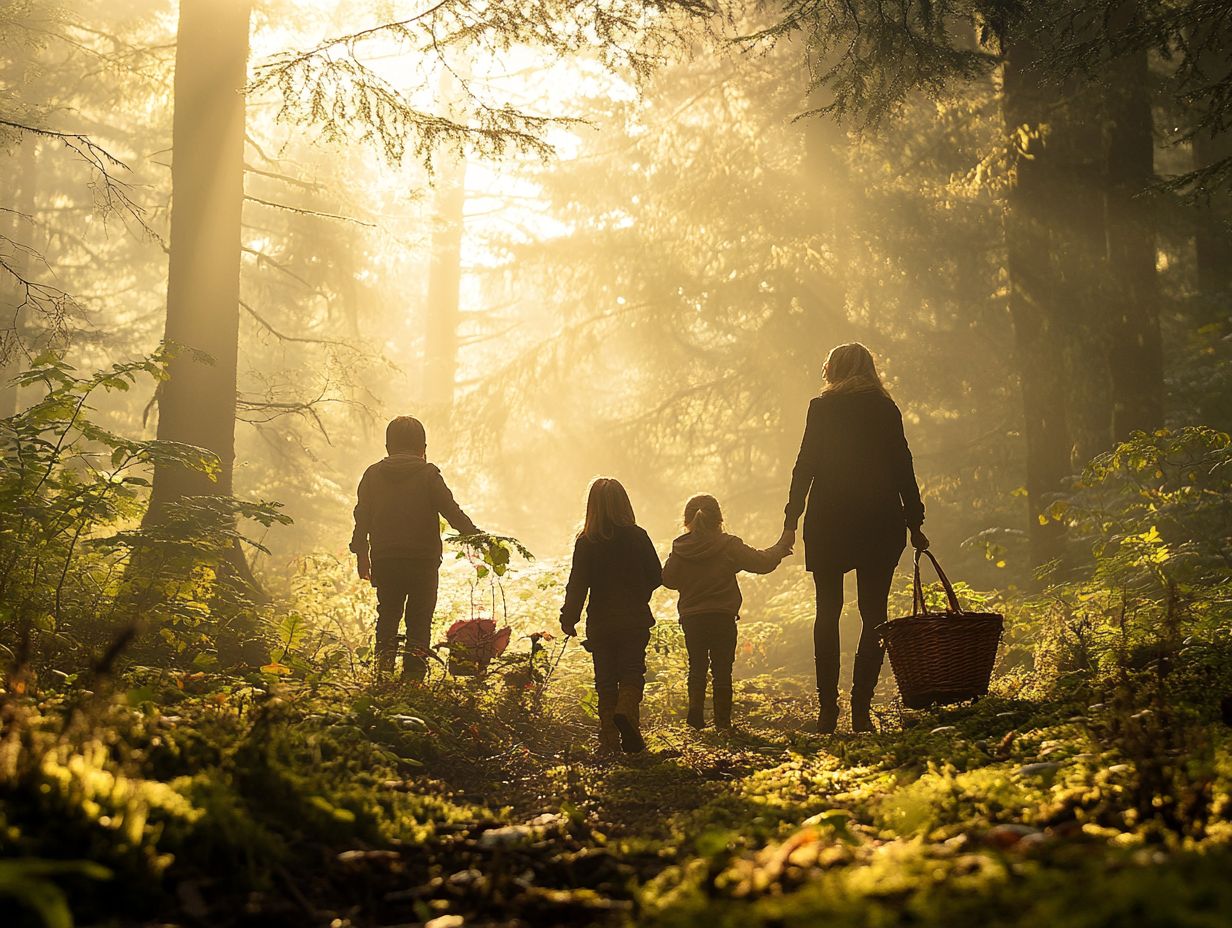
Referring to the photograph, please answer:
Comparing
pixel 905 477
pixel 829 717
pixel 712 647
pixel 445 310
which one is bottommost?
pixel 829 717

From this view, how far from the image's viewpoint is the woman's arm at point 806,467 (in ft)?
20.8

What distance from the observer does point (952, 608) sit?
5562mm

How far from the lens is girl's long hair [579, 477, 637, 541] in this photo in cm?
667

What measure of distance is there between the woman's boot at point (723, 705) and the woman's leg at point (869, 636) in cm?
119

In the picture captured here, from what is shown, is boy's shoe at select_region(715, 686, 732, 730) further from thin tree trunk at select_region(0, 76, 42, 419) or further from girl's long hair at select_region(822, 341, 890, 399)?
thin tree trunk at select_region(0, 76, 42, 419)

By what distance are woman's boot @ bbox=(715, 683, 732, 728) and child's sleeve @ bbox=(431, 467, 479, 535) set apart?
7.32ft

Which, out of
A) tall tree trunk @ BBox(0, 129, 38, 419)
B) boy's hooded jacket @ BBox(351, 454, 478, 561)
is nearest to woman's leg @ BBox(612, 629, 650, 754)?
boy's hooded jacket @ BBox(351, 454, 478, 561)

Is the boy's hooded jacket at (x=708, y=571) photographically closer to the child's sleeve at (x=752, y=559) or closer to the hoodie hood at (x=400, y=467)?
the child's sleeve at (x=752, y=559)

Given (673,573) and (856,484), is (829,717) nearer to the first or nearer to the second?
(856,484)

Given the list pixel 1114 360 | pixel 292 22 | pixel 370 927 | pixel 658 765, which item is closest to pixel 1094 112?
pixel 1114 360

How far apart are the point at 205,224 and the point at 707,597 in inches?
233

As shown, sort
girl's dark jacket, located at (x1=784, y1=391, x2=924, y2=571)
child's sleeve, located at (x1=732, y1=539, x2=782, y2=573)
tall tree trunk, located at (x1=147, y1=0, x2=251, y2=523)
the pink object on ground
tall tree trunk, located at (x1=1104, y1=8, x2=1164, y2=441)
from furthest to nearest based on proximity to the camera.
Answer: tall tree trunk, located at (x1=1104, y1=8, x2=1164, y2=441) < tall tree trunk, located at (x1=147, y1=0, x2=251, y2=523) < child's sleeve, located at (x1=732, y1=539, x2=782, y2=573) < the pink object on ground < girl's dark jacket, located at (x1=784, y1=391, x2=924, y2=571)

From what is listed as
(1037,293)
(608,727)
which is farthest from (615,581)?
(1037,293)

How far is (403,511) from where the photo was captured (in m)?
7.15
